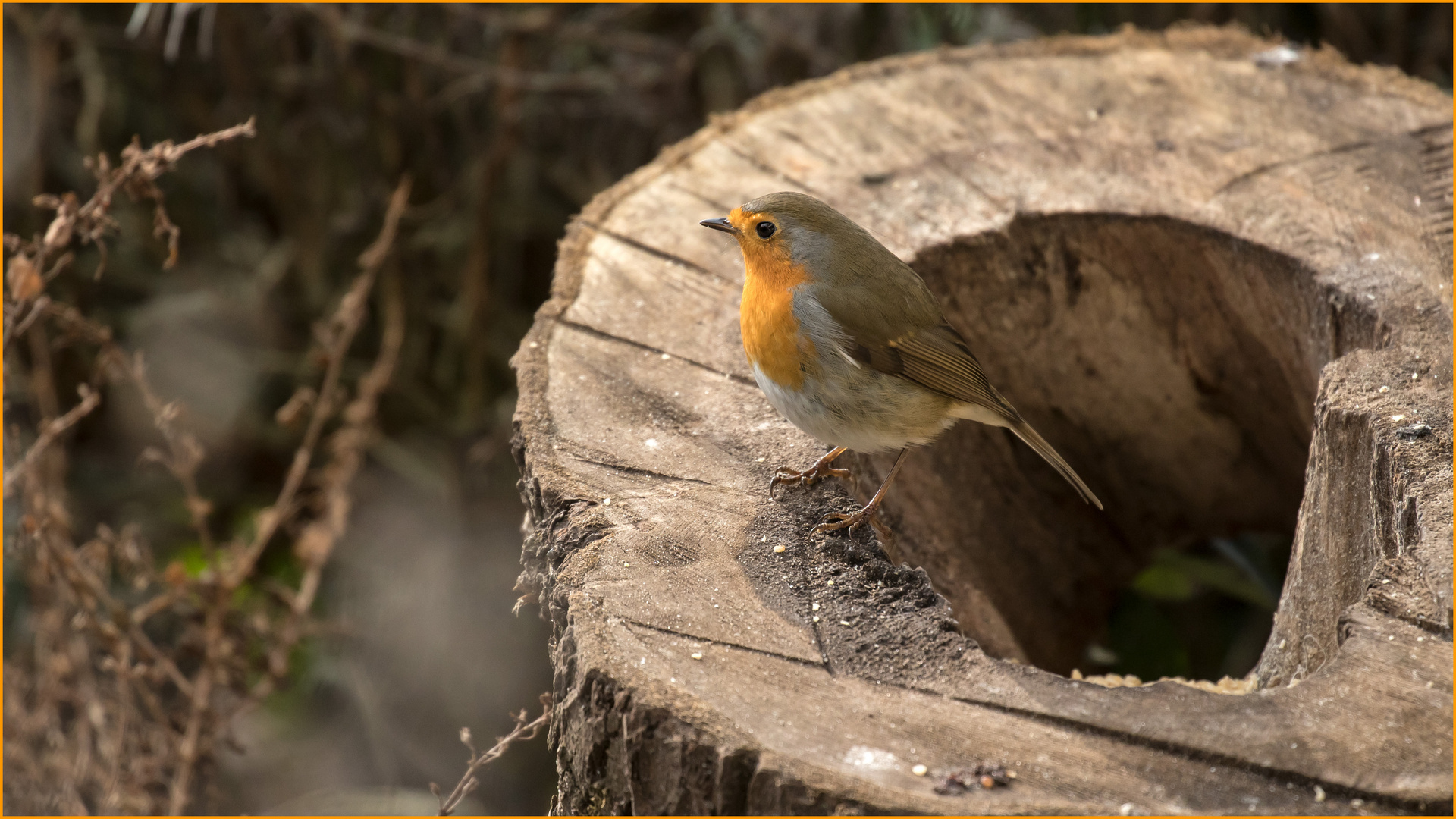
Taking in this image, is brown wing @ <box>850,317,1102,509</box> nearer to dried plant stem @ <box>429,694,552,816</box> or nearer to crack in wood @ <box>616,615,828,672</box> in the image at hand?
crack in wood @ <box>616,615,828,672</box>

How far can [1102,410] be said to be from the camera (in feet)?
10.7

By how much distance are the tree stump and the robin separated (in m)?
0.12

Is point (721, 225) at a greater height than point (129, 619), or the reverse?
point (721, 225)

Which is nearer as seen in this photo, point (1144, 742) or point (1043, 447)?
point (1144, 742)

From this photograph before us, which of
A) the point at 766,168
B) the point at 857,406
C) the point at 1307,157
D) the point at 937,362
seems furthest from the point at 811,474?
the point at 1307,157

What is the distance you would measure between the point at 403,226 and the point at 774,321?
2.73 metres

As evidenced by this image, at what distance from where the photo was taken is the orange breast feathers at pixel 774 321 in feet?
7.64

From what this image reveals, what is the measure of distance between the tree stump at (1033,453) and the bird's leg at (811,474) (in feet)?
0.11

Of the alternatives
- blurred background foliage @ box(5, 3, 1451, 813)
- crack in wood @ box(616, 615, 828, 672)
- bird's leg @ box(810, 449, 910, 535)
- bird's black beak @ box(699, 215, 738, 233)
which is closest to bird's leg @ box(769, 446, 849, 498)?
bird's leg @ box(810, 449, 910, 535)

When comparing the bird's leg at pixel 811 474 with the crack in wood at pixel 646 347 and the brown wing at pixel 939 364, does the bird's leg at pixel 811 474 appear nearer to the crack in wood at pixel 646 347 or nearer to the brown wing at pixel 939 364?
the brown wing at pixel 939 364

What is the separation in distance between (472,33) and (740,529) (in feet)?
10.2

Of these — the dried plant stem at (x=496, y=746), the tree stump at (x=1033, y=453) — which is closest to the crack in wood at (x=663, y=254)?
the tree stump at (x=1033, y=453)

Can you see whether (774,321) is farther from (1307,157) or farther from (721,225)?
(1307,157)

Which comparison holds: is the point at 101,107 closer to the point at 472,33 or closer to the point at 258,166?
the point at 258,166
